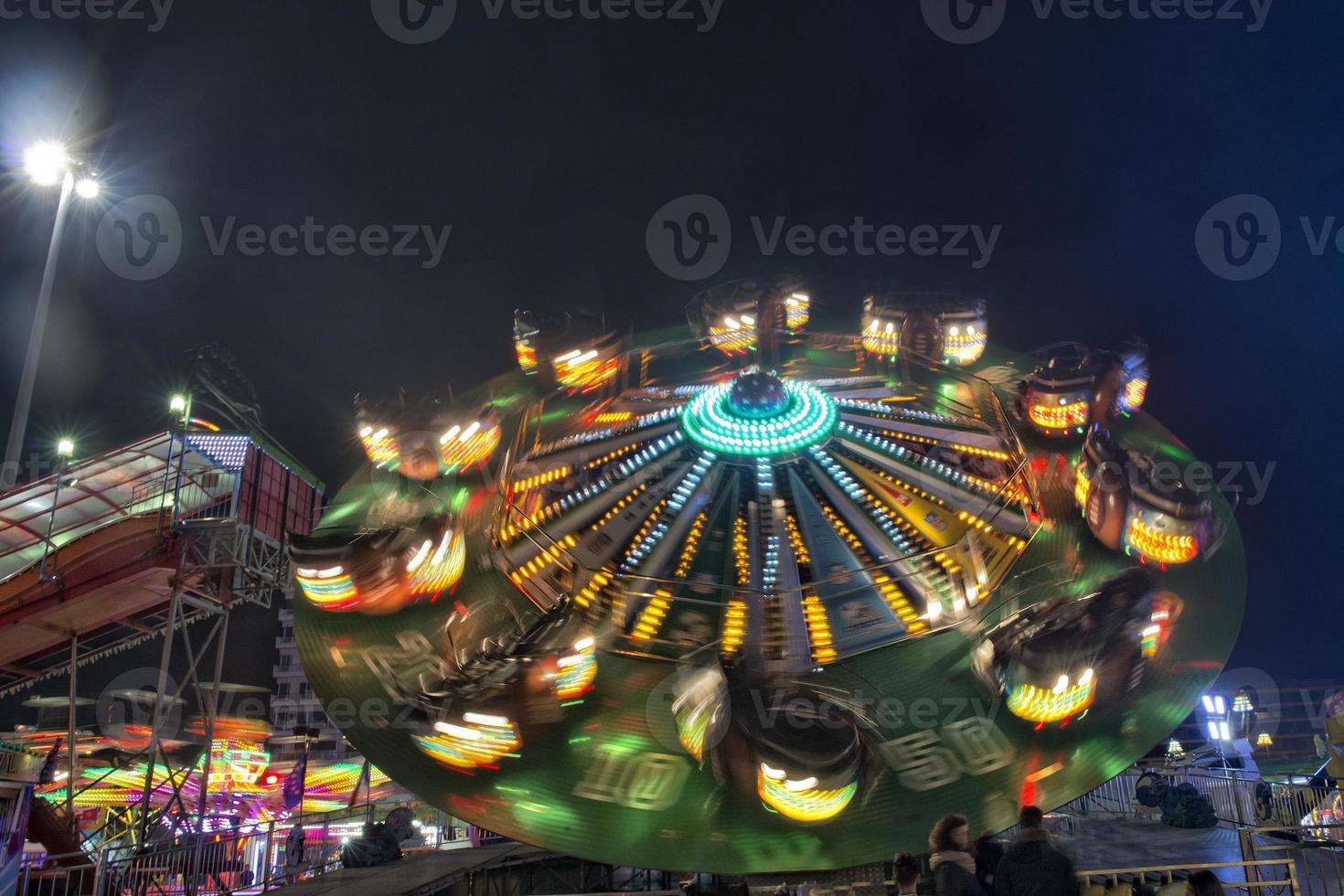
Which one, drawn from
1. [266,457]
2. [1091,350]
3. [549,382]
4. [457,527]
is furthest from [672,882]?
[266,457]

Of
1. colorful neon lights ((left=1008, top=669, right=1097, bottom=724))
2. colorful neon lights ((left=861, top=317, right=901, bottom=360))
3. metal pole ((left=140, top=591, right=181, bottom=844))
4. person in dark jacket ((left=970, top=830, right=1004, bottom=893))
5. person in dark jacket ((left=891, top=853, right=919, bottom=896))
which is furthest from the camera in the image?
colorful neon lights ((left=861, top=317, right=901, bottom=360))

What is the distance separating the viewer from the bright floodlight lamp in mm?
17859

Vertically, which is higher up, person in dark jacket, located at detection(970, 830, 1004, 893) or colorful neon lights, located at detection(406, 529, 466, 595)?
colorful neon lights, located at detection(406, 529, 466, 595)

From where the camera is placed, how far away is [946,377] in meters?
10.8

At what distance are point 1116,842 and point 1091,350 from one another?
513cm

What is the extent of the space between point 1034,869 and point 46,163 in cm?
2185

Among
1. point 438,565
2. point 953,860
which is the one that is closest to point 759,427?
point 438,565

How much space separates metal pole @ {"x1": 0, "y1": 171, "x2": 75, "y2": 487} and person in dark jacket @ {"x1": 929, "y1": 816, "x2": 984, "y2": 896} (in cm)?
1890

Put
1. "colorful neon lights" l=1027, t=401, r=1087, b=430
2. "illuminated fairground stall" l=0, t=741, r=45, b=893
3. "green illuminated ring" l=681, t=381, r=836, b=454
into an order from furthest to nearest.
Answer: "green illuminated ring" l=681, t=381, r=836, b=454, "colorful neon lights" l=1027, t=401, r=1087, b=430, "illuminated fairground stall" l=0, t=741, r=45, b=893

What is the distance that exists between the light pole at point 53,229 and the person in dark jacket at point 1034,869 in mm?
19520

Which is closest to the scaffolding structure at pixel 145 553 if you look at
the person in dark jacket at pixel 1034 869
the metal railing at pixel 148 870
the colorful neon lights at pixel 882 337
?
the metal railing at pixel 148 870

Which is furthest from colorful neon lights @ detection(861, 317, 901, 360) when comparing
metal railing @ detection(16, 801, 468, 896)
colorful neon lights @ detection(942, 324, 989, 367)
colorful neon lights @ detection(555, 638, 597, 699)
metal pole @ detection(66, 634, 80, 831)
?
metal pole @ detection(66, 634, 80, 831)

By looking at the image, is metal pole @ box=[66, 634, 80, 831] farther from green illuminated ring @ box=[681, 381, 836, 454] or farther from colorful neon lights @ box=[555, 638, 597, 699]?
green illuminated ring @ box=[681, 381, 836, 454]

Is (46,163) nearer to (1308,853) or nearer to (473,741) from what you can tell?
(473,741)
